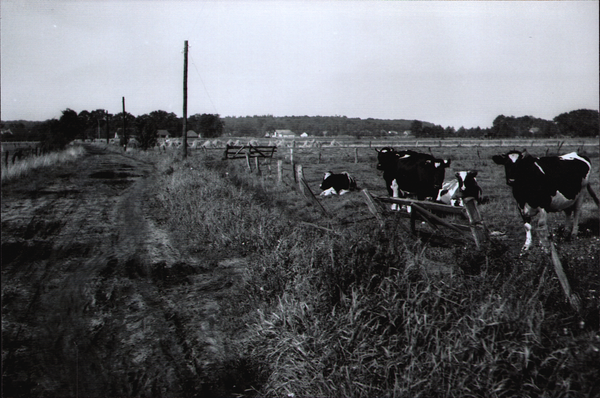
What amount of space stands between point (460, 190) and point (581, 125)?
69679 mm

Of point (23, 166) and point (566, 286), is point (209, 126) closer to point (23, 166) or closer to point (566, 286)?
point (23, 166)

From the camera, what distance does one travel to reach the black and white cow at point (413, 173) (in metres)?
11.2

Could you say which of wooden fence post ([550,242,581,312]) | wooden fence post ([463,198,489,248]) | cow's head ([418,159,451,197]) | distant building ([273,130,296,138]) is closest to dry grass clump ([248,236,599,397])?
wooden fence post ([550,242,581,312])

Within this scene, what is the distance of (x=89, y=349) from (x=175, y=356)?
844 millimetres

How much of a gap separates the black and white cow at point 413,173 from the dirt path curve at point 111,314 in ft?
20.8

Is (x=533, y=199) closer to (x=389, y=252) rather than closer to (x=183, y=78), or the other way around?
(x=389, y=252)

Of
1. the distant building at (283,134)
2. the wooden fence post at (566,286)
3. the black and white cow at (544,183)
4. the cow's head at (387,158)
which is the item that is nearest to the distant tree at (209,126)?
the distant building at (283,134)

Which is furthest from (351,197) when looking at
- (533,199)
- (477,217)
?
(477,217)

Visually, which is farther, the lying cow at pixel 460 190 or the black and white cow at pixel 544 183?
the lying cow at pixel 460 190

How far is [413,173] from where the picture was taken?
37.7 ft

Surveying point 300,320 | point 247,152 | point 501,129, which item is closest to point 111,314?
point 300,320

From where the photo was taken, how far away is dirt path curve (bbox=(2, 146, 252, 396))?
378cm

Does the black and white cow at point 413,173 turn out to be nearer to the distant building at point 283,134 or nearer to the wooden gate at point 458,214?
the wooden gate at point 458,214

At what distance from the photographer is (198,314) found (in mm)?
5074
